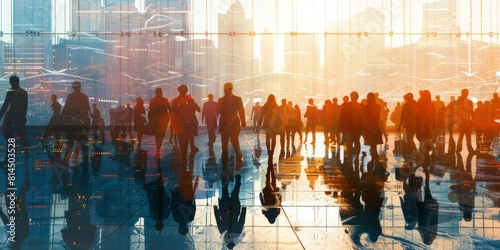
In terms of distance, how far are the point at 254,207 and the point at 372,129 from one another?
18.4ft

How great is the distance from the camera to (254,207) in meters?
5.89

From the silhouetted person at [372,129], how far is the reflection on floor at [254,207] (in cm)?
53

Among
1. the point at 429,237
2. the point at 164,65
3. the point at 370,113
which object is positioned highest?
the point at 164,65

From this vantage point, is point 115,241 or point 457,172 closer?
point 115,241

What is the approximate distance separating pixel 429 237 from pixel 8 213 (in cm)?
415

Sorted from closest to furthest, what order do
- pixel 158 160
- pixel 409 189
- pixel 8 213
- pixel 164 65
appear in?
pixel 8 213
pixel 409 189
pixel 158 160
pixel 164 65

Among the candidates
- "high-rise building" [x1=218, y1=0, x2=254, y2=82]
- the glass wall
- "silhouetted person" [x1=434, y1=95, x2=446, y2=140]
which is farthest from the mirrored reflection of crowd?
"high-rise building" [x1=218, y1=0, x2=254, y2=82]

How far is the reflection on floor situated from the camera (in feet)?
14.2

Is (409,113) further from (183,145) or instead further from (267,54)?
(267,54)

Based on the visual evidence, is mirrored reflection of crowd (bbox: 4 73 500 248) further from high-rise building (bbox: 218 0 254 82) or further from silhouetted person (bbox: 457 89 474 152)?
high-rise building (bbox: 218 0 254 82)

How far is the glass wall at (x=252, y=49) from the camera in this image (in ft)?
80.6

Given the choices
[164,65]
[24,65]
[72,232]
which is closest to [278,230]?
[72,232]

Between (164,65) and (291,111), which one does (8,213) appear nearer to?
(291,111)

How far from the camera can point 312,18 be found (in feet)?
82.2
